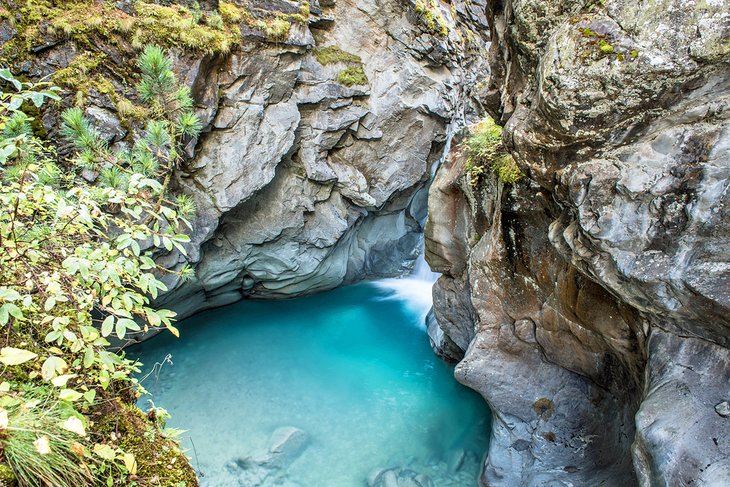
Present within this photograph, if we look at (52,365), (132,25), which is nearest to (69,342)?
(52,365)

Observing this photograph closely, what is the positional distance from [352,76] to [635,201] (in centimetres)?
801

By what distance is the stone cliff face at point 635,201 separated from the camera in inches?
122

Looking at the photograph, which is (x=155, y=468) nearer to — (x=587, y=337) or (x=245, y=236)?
(x=587, y=337)

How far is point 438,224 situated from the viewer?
7691mm

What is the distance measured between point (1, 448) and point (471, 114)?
Result: 13553mm

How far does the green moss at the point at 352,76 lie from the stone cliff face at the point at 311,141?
100 mm

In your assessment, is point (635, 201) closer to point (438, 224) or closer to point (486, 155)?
point (486, 155)

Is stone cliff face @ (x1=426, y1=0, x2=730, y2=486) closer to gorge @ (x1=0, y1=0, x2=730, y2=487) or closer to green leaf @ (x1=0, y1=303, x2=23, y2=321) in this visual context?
gorge @ (x1=0, y1=0, x2=730, y2=487)

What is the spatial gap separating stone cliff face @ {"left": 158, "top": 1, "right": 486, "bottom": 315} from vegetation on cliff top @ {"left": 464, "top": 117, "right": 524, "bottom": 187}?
3974 millimetres

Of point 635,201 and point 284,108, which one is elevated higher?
point 284,108

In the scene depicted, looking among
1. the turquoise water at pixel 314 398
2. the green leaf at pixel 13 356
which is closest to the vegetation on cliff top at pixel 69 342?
→ the green leaf at pixel 13 356

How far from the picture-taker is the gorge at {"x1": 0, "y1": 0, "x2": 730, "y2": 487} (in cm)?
329

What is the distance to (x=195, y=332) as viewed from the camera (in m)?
10.5

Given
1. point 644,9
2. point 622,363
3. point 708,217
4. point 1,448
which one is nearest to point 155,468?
point 1,448
